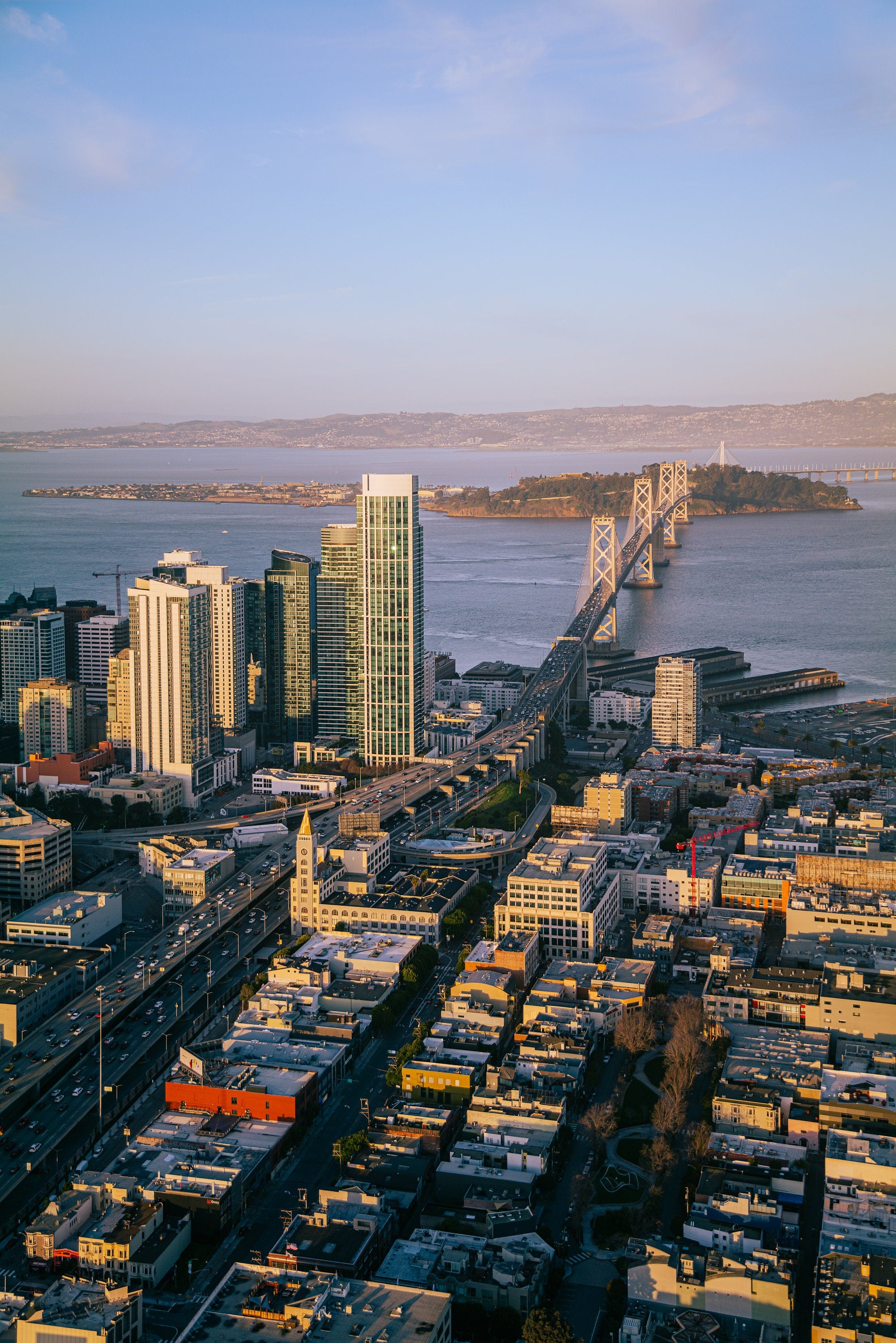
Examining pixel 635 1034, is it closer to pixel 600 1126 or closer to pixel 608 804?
pixel 600 1126

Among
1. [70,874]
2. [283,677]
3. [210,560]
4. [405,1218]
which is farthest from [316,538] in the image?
[405,1218]

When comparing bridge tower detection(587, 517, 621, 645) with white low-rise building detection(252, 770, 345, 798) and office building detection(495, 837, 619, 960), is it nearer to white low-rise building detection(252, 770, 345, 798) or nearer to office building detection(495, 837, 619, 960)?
white low-rise building detection(252, 770, 345, 798)

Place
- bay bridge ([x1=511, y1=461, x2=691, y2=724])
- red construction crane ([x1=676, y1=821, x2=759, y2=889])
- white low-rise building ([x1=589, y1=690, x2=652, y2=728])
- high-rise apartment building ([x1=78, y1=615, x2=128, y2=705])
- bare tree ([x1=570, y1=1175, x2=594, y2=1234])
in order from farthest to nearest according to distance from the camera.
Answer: white low-rise building ([x1=589, y1=690, x2=652, y2=728]), bay bridge ([x1=511, y1=461, x2=691, y2=724]), high-rise apartment building ([x1=78, y1=615, x2=128, y2=705]), red construction crane ([x1=676, y1=821, x2=759, y2=889]), bare tree ([x1=570, y1=1175, x2=594, y2=1234])

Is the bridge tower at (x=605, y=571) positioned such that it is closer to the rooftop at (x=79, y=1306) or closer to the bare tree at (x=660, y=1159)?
the bare tree at (x=660, y=1159)

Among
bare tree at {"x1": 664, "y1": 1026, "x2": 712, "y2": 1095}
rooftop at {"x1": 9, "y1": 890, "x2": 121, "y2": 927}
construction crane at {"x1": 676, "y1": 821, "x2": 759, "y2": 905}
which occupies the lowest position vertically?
bare tree at {"x1": 664, "y1": 1026, "x2": 712, "y2": 1095}

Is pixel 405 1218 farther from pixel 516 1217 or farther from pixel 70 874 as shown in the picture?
pixel 70 874

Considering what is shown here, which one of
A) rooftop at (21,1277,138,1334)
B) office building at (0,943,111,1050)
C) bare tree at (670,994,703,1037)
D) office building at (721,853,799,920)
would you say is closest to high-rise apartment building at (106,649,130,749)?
office building at (0,943,111,1050)
